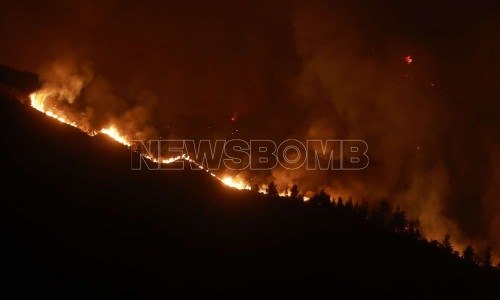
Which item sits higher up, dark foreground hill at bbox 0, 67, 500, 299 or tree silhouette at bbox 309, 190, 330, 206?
tree silhouette at bbox 309, 190, 330, 206

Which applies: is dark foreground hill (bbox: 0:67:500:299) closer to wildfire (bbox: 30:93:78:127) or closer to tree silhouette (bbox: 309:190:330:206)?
tree silhouette (bbox: 309:190:330:206)

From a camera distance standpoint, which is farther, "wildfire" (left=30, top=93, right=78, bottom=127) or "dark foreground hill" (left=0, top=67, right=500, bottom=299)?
"wildfire" (left=30, top=93, right=78, bottom=127)

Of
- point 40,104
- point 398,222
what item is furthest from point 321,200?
point 40,104

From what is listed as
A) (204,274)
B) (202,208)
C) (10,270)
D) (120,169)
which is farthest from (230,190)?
(10,270)

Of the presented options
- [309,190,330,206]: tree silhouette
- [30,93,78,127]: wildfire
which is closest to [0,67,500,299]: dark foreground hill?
[309,190,330,206]: tree silhouette

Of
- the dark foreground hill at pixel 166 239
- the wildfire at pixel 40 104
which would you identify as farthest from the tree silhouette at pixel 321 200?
the wildfire at pixel 40 104

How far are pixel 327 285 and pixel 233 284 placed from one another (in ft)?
23.5

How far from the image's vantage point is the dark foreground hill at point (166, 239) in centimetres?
2884

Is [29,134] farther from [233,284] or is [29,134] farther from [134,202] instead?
[233,284]

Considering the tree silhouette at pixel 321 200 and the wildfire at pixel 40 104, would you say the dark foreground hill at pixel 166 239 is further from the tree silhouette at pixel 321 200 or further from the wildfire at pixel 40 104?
the wildfire at pixel 40 104

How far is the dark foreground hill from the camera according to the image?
28.8 m

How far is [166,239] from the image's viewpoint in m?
33.7

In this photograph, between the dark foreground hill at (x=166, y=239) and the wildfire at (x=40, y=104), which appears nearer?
the dark foreground hill at (x=166, y=239)

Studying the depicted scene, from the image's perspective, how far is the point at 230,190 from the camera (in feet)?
147
